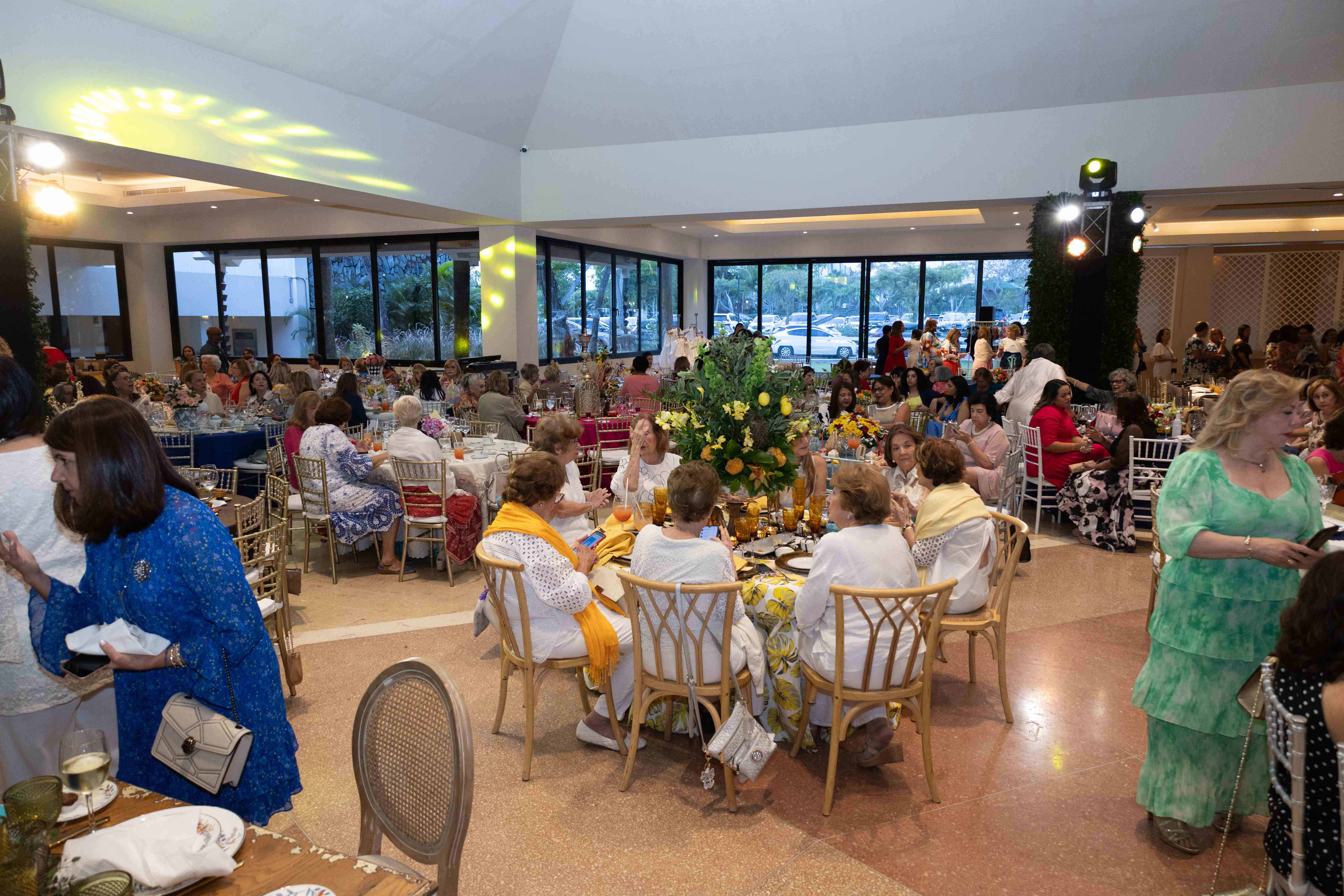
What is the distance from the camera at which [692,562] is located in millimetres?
2930

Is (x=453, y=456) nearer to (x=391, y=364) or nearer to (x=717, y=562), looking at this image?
(x=717, y=562)

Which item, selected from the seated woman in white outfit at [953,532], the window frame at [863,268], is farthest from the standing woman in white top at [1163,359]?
the seated woman in white outfit at [953,532]

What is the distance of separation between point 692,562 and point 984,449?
3.75 meters

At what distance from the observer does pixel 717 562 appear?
2.94 metres

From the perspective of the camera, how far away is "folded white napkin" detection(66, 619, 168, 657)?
1.87 metres

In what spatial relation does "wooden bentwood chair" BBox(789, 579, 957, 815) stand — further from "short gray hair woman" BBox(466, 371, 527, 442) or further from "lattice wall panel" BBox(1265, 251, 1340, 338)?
"lattice wall panel" BBox(1265, 251, 1340, 338)

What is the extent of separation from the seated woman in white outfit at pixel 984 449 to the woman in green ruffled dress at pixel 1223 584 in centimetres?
299

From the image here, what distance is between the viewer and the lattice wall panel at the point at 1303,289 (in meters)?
15.4

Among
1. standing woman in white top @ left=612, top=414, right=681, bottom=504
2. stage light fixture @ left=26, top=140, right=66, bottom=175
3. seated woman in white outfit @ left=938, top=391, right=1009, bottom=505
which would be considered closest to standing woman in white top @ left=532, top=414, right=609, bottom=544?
standing woman in white top @ left=612, top=414, right=681, bottom=504

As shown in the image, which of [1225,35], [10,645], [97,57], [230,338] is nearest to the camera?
[10,645]

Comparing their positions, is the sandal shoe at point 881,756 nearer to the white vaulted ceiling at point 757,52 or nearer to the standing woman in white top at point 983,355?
the white vaulted ceiling at point 757,52

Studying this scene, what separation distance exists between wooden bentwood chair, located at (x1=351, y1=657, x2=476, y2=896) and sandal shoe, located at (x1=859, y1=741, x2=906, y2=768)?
2036 millimetres

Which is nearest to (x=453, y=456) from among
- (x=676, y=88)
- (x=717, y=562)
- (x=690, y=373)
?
(x=690, y=373)

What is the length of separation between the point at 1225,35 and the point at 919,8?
2828 mm
